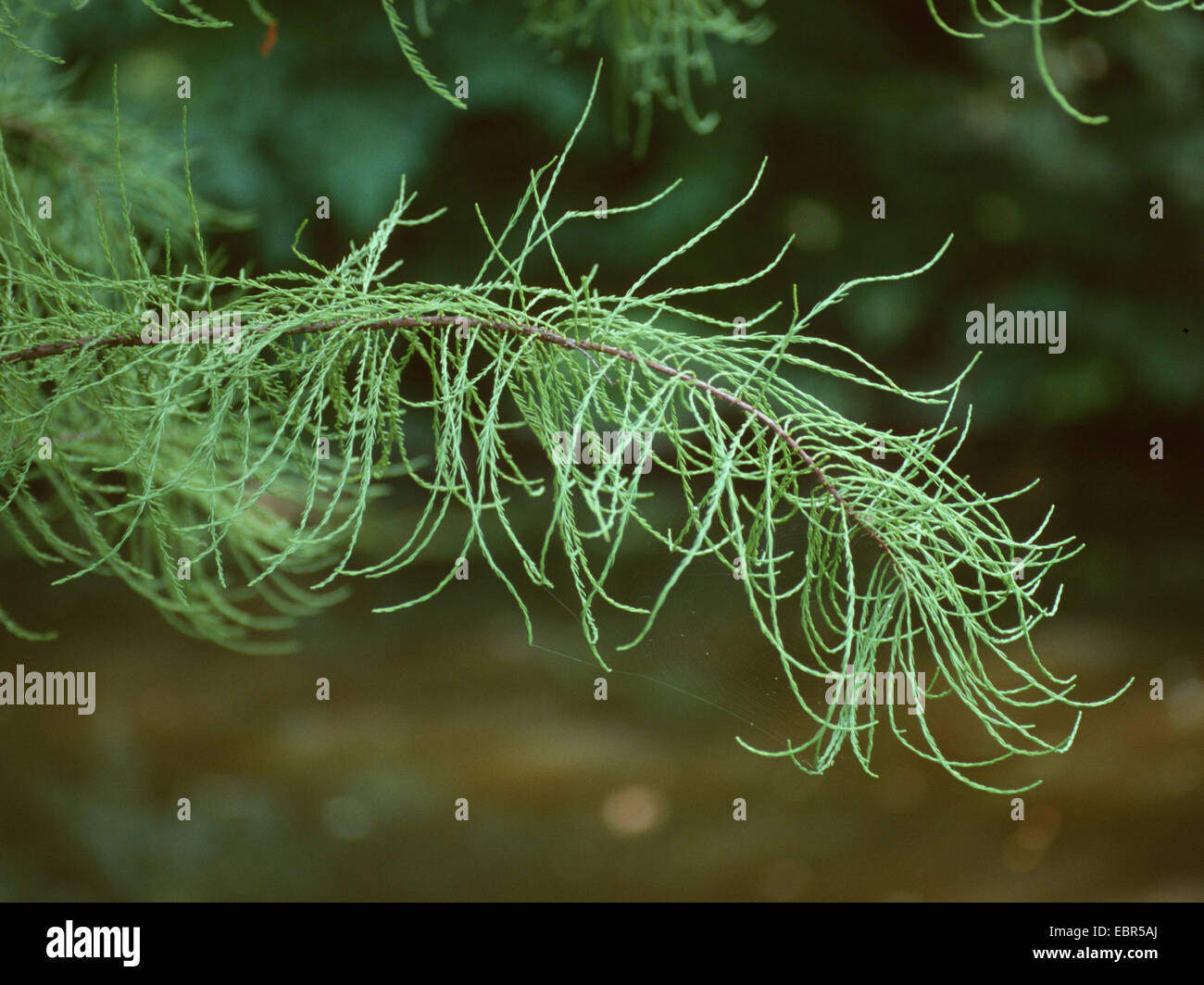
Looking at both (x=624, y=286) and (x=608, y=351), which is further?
(x=624, y=286)

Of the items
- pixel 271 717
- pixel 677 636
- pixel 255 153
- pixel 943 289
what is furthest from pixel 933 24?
pixel 271 717

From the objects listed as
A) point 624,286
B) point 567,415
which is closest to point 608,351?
point 567,415

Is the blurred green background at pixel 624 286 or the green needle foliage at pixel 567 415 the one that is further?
the blurred green background at pixel 624 286

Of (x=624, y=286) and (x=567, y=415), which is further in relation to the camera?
(x=624, y=286)

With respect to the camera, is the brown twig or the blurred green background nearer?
the brown twig

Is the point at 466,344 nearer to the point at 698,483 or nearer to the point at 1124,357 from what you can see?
the point at 698,483

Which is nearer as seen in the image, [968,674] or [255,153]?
[968,674]

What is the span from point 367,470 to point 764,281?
654 millimetres

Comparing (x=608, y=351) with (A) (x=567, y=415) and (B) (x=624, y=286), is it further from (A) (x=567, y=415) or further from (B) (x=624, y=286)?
(B) (x=624, y=286)

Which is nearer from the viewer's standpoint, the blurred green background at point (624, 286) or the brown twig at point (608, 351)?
the brown twig at point (608, 351)

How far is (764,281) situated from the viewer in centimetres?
96

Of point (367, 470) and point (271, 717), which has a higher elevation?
point (367, 470)

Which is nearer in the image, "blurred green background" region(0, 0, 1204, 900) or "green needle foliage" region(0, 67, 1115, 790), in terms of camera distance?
"green needle foliage" region(0, 67, 1115, 790)

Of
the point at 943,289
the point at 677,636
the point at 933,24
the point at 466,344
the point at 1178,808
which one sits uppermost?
the point at 933,24
